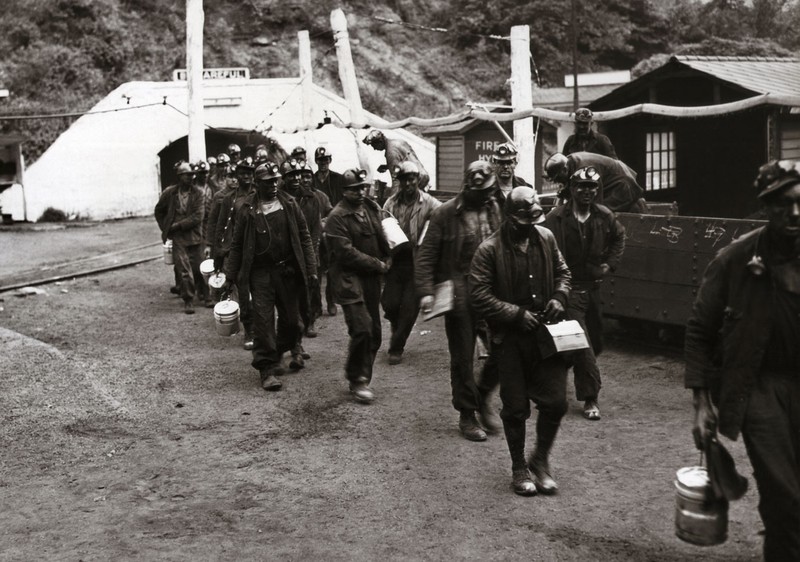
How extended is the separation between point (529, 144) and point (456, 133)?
25.2 ft

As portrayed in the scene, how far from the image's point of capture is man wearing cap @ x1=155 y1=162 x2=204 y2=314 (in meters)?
13.7

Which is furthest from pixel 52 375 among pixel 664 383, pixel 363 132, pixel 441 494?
pixel 363 132

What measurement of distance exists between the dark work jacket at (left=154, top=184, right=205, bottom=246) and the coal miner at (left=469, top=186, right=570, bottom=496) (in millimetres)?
8029

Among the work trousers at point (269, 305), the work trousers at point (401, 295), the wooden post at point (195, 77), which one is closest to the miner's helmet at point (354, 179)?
the work trousers at point (269, 305)

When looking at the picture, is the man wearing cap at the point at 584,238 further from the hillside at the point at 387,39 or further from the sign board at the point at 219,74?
the hillside at the point at 387,39

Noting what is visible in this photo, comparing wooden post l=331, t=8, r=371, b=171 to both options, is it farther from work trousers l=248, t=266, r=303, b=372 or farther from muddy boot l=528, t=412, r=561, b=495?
muddy boot l=528, t=412, r=561, b=495

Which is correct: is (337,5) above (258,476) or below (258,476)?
above

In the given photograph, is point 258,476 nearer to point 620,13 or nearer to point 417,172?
point 417,172

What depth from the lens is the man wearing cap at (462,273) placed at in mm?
7578

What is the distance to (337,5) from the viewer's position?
41.1m

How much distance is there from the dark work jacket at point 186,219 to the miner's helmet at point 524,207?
26.9ft

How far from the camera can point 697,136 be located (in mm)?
17203

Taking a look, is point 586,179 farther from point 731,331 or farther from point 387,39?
point 387,39

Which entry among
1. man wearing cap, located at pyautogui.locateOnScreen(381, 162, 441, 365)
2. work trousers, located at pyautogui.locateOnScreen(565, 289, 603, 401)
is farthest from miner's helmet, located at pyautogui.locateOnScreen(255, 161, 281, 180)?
work trousers, located at pyautogui.locateOnScreen(565, 289, 603, 401)
